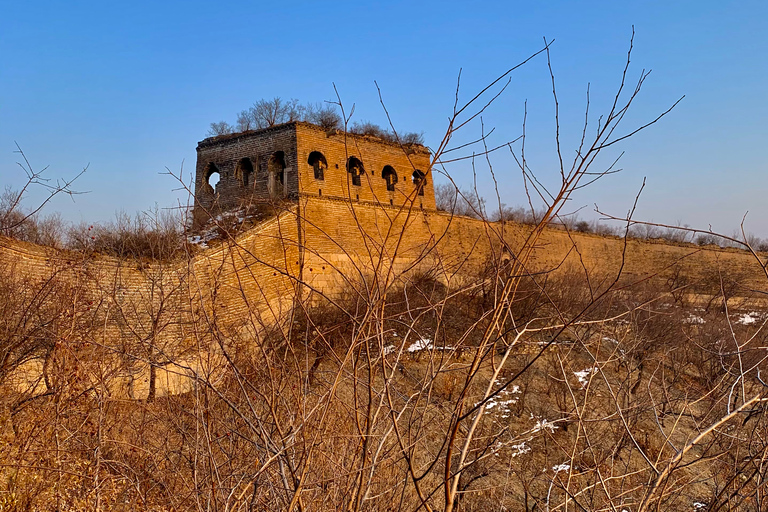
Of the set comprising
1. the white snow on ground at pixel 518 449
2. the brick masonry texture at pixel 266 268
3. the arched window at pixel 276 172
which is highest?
the arched window at pixel 276 172

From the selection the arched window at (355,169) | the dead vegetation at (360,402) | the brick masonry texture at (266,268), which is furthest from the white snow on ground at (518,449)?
the arched window at (355,169)

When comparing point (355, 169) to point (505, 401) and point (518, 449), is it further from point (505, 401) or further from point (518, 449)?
point (518, 449)

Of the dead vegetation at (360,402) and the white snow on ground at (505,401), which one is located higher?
the dead vegetation at (360,402)

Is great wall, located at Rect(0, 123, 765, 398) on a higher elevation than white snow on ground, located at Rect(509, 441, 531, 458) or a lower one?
higher

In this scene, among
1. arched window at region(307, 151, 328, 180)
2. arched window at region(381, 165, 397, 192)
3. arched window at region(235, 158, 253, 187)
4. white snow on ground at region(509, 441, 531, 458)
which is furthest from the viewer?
arched window at region(381, 165, 397, 192)

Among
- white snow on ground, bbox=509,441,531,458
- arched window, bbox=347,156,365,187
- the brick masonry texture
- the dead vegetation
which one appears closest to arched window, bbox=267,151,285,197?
the brick masonry texture

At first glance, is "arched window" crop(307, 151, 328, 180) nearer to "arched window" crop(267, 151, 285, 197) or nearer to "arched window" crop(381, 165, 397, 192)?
"arched window" crop(267, 151, 285, 197)

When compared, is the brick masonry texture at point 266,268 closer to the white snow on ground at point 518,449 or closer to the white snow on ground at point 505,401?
the white snow on ground at point 518,449

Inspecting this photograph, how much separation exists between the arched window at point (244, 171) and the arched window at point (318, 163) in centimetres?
136

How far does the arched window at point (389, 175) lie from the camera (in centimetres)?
1350

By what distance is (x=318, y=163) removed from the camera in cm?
1262

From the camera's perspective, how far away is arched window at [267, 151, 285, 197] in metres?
12.0

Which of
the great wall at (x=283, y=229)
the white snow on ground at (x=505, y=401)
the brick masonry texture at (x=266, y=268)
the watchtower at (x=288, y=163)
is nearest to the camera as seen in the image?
the brick masonry texture at (x=266, y=268)

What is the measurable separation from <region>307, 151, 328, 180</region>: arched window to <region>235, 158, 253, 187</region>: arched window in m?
1.36
